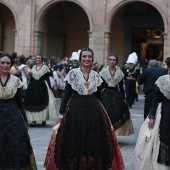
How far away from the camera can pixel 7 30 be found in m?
27.5

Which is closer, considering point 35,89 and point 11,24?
point 35,89

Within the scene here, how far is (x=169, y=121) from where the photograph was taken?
21.8 ft

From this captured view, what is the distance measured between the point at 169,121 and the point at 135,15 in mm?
20164

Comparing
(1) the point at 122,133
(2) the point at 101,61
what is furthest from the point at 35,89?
(2) the point at 101,61

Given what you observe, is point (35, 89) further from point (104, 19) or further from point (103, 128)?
point (104, 19)

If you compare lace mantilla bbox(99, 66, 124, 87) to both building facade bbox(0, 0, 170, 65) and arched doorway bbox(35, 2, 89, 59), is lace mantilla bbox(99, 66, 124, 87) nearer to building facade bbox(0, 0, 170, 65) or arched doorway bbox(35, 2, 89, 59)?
building facade bbox(0, 0, 170, 65)

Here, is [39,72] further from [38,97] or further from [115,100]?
[115,100]

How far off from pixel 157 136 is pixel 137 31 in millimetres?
20351

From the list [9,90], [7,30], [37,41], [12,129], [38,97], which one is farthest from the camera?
[7,30]

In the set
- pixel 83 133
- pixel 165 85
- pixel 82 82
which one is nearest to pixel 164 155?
pixel 165 85

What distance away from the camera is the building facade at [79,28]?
23.0 m

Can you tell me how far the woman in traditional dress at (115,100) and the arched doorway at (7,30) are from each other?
17731 millimetres

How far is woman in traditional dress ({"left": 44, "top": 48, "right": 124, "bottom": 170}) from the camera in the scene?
6328 millimetres

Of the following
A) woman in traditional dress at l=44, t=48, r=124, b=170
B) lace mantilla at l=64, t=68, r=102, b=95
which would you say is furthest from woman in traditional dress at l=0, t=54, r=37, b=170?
lace mantilla at l=64, t=68, r=102, b=95
